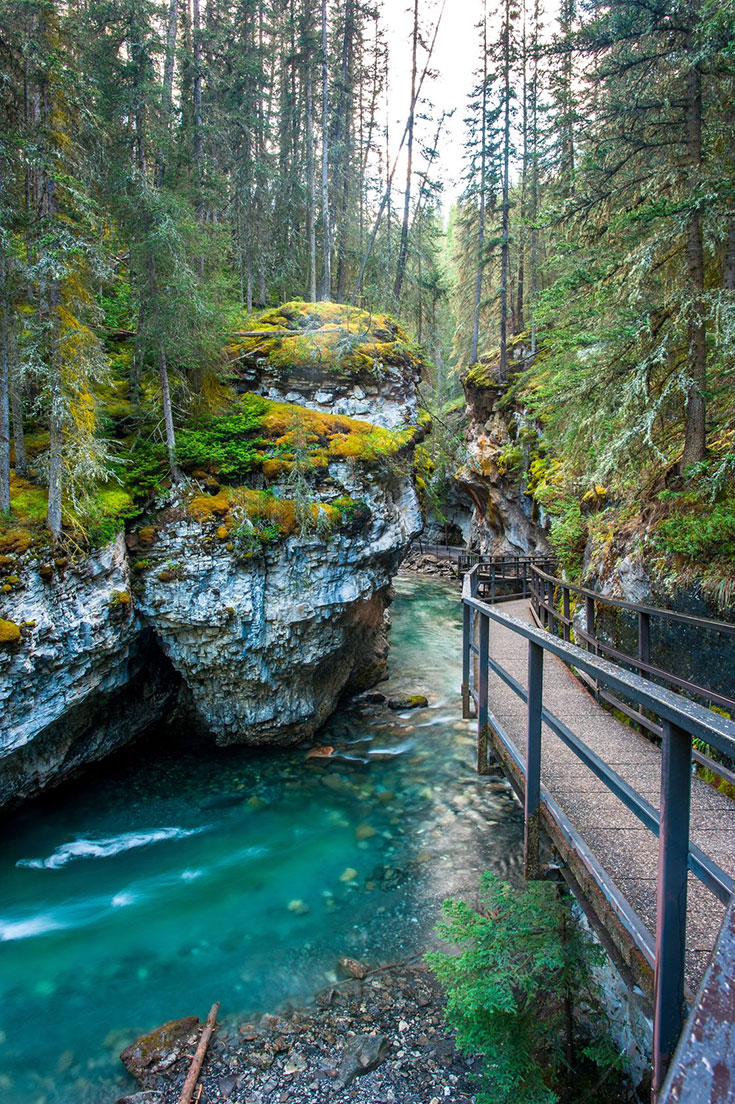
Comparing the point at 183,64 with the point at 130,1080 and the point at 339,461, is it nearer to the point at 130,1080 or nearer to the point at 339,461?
the point at 339,461

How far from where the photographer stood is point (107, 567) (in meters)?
8.05

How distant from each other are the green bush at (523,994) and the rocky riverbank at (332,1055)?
0.71 meters

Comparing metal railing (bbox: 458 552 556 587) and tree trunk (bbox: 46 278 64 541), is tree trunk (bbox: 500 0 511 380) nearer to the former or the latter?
metal railing (bbox: 458 552 556 587)

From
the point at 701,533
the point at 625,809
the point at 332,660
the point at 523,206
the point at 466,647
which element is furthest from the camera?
the point at 523,206

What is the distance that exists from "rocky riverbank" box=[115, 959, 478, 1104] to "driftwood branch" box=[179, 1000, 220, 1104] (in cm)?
7

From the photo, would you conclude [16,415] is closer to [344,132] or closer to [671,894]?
[671,894]

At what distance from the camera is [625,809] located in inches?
147

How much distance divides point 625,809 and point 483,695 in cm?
181

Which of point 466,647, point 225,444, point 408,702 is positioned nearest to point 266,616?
point 225,444

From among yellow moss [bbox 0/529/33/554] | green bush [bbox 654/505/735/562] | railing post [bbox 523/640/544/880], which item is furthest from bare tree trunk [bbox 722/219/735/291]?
yellow moss [bbox 0/529/33/554]

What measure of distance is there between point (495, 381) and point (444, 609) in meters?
11.7

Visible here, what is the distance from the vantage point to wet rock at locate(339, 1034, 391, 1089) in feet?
14.8

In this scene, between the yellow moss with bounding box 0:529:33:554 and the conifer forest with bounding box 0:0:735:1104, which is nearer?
the conifer forest with bounding box 0:0:735:1104

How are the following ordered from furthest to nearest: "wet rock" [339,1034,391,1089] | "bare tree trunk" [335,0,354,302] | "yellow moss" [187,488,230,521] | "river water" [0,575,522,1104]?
1. "bare tree trunk" [335,0,354,302]
2. "yellow moss" [187,488,230,521]
3. "river water" [0,575,522,1104]
4. "wet rock" [339,1034,391,1089]
